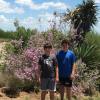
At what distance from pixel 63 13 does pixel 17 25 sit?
1.96 m

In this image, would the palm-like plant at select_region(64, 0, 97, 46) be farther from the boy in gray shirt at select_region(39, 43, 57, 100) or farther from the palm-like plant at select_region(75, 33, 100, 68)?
the boy in gray shirt at select_region(39, 43, 57, 100)

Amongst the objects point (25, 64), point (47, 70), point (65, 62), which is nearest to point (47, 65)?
point (47, 70)

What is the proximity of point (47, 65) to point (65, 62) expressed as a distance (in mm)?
692

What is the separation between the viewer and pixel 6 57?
49.9ft

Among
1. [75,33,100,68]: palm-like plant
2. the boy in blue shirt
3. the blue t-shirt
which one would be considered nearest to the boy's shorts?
the boy in blue shirt

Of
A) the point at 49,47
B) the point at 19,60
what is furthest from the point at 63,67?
the point at 19,60

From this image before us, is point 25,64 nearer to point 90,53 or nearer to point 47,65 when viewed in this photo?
point 90,53

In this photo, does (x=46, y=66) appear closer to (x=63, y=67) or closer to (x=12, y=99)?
(x=63, y=67)

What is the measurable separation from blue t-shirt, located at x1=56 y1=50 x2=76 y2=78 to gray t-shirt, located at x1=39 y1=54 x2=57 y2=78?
1.72 ft

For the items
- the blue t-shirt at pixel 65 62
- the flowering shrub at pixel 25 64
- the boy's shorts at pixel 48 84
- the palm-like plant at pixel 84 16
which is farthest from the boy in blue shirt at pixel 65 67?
the palm-like plant at pixel 84 16

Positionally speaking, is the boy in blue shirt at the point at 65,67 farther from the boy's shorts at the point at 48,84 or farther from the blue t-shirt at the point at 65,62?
the boy's shorts at the point at 48,84

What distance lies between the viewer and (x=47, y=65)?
10.9 m

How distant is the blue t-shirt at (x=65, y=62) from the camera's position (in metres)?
11.5

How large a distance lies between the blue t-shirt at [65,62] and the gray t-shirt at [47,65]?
0.52 meters
